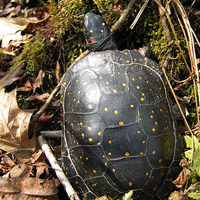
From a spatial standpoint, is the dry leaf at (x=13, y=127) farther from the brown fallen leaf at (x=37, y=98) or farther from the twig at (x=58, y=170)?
the brown fallen leaf at (x=37, y=98)

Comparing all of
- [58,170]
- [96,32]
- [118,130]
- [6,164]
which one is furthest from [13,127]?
[96,32]

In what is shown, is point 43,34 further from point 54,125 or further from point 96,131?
point 96,131

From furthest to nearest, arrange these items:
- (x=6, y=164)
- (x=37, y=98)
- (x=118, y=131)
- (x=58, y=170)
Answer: (x=37, y=98) < (x=6, y=164) < (x=58, y=170) < (x=118, y=131)

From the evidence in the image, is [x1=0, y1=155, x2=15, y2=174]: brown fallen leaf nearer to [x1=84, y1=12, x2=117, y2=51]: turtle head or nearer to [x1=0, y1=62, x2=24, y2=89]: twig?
[x1=0, y1=62, x2=24, y2=89]: twig

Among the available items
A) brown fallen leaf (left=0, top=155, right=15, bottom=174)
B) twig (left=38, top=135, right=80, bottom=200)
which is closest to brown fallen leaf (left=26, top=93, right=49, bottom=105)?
twig (left=38, top=135, right=80, bottom=200)

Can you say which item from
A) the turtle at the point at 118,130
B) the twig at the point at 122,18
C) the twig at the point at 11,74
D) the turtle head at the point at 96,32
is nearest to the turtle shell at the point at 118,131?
the turtle at the point at 118,130

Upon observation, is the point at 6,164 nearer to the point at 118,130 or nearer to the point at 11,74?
the point at 11,74
